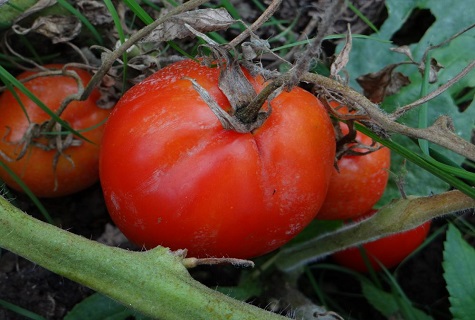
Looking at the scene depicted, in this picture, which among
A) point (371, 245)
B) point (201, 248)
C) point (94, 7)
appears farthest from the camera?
point (371, 245)

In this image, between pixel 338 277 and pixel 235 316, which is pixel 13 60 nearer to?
pixel 235 316

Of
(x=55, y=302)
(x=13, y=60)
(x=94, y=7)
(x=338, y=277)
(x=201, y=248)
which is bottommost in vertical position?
(x=338, y=277)

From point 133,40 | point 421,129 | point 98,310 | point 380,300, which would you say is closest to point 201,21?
point 133,40

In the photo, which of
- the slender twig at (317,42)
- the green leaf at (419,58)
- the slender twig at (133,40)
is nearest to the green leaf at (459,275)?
the green leaf at (419,58)

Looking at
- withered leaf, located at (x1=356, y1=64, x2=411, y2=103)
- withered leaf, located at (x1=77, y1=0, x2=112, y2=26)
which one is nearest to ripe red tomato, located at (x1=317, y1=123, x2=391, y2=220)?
withered leaf, located at (x1=356, y1=64, x2=411, y2=103)

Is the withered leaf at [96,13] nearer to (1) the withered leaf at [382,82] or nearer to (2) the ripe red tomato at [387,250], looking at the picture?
(1) the withered leaf at [382,82]

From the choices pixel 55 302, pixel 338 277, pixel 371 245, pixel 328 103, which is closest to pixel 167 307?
pixel 328 103

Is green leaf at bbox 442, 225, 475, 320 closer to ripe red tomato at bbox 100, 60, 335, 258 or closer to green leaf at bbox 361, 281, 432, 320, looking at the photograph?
green leaf at bbox 361, 281, 432, 320
